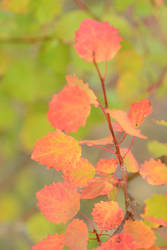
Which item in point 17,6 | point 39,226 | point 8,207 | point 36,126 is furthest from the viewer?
point 8,207

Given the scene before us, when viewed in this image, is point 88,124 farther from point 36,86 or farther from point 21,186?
point 21,186

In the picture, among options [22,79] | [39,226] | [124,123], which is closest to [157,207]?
[124,123]

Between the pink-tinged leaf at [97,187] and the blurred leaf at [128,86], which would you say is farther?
the blurred leaf at [128,86]

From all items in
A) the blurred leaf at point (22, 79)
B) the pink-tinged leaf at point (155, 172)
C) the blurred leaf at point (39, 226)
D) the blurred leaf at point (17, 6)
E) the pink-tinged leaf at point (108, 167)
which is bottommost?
the blurred leaf at point (39, 226)

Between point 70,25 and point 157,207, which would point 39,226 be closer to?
point 70,25

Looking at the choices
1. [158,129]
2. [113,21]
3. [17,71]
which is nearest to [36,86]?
[17,71]

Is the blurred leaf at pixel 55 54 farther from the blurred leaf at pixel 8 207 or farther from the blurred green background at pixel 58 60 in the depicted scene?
the blurred leaf at pixel 8 207

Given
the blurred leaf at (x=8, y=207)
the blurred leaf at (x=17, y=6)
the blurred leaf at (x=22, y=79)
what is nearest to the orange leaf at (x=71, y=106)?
the blurred leaf at (x=17, y=6)
